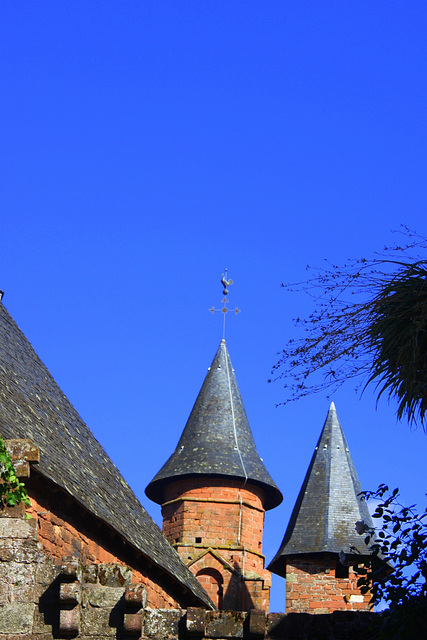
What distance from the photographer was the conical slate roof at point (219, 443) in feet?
84.1

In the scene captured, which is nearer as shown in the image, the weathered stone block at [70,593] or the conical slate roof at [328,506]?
the weathered stone block at [70,593]

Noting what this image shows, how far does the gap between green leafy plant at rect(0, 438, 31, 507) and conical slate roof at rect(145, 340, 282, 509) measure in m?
16.9

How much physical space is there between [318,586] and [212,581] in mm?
2926

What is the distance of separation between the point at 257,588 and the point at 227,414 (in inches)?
186

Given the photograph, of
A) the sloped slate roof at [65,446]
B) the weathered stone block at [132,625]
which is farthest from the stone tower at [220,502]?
the weathered stone block at [132,625]

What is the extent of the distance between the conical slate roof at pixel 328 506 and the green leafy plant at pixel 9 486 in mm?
14718

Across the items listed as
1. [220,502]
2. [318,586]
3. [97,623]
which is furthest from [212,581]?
[97,623]

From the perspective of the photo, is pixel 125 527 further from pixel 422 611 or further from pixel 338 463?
pixel 338 463

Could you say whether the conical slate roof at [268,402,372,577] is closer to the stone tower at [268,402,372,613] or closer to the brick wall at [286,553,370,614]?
the stone tower at [268,402,372,613]

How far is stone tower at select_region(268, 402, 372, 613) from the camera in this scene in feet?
72.7

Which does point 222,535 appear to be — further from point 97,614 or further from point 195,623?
point 97,614

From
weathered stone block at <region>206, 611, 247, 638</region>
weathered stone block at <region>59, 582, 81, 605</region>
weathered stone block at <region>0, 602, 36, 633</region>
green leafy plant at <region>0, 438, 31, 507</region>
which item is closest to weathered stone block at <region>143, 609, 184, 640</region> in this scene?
weathered stone block at <region>206, 611, 247, 638</region>

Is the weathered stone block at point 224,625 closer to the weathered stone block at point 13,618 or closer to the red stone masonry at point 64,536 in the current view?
the weathered stone block at point 13,618

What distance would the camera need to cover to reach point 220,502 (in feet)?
82.7
